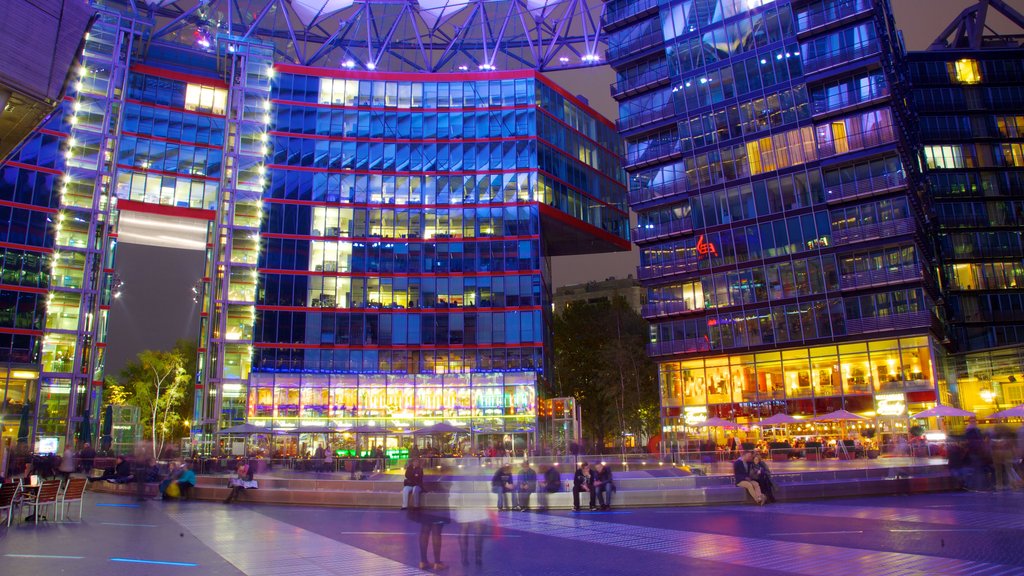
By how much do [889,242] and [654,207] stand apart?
64.2 ft

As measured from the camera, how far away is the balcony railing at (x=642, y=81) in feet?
205

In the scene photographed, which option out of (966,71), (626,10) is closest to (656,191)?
(626,10)

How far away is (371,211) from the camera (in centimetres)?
6856

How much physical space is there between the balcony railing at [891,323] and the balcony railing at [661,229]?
603 inches

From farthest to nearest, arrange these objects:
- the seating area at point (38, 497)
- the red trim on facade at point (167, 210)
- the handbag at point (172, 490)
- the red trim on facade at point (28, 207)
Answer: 1. the red trim on facade at point (167, 210)
2. the red trim on facade at point (28, 207)
3. the handbag at point (172, 490)
4. the seating area at point (38, 497)

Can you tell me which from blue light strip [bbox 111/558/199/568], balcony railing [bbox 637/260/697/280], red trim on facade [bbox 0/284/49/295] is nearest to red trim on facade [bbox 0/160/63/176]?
red trim on facade [bbox 0/284/49/295]

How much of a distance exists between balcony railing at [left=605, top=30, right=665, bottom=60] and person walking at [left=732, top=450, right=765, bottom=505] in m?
49.7

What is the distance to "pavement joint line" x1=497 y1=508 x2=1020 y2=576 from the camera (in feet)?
32.3

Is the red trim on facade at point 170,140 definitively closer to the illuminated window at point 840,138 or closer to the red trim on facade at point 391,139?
the red trim on facade at point 391,139

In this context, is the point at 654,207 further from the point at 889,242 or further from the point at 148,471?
the point at 148,471

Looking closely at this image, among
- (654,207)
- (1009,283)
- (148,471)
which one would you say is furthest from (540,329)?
(1009,283)

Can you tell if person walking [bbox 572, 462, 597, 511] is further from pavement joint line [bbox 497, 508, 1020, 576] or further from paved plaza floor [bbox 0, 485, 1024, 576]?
pavement joint line [bbox 497, 508, 1020, 576]

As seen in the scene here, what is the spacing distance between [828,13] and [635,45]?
56.8 feet

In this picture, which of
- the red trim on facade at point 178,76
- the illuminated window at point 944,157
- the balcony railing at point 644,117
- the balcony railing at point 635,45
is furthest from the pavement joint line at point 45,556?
the illuminated window at point 944,157
